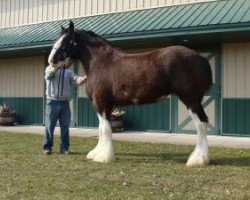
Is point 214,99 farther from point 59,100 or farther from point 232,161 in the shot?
point 59,100

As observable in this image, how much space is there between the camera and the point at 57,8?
60.7ft

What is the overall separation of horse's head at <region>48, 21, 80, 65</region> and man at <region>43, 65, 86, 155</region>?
515 millimetres

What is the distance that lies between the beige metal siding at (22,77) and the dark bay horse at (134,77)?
9.03 meters

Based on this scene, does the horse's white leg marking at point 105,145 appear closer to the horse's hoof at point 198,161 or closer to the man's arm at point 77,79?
the man's arm at point 77,79

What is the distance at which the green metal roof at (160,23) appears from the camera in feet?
41.1

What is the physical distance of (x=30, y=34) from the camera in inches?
696

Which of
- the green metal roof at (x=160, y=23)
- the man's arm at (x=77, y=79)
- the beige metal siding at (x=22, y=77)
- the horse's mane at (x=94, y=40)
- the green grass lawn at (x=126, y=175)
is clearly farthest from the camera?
the beige metal siding at (x=22, y=77)

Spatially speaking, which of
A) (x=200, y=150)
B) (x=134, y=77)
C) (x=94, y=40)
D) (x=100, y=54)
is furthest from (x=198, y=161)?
(x=94, y=40)

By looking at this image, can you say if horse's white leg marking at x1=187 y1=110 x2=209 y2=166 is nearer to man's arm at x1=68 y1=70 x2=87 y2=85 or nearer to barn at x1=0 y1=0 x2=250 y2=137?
man's arm at x1=68 y1=70 x2=87 y2=85

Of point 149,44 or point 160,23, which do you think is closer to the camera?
point 160,23

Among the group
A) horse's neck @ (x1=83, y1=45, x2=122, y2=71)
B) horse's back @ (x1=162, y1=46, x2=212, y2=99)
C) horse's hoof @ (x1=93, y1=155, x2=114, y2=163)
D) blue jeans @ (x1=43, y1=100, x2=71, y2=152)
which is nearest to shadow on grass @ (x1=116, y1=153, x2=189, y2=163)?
horse's hoof @ (x1=93, y1=155, x2=114, y2=163)

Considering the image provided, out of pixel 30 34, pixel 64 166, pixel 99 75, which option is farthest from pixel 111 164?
pixel 30 34

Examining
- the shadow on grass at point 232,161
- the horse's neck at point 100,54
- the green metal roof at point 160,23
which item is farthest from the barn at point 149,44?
the horse's neck at point 100,54

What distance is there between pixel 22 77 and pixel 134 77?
36.2ft
